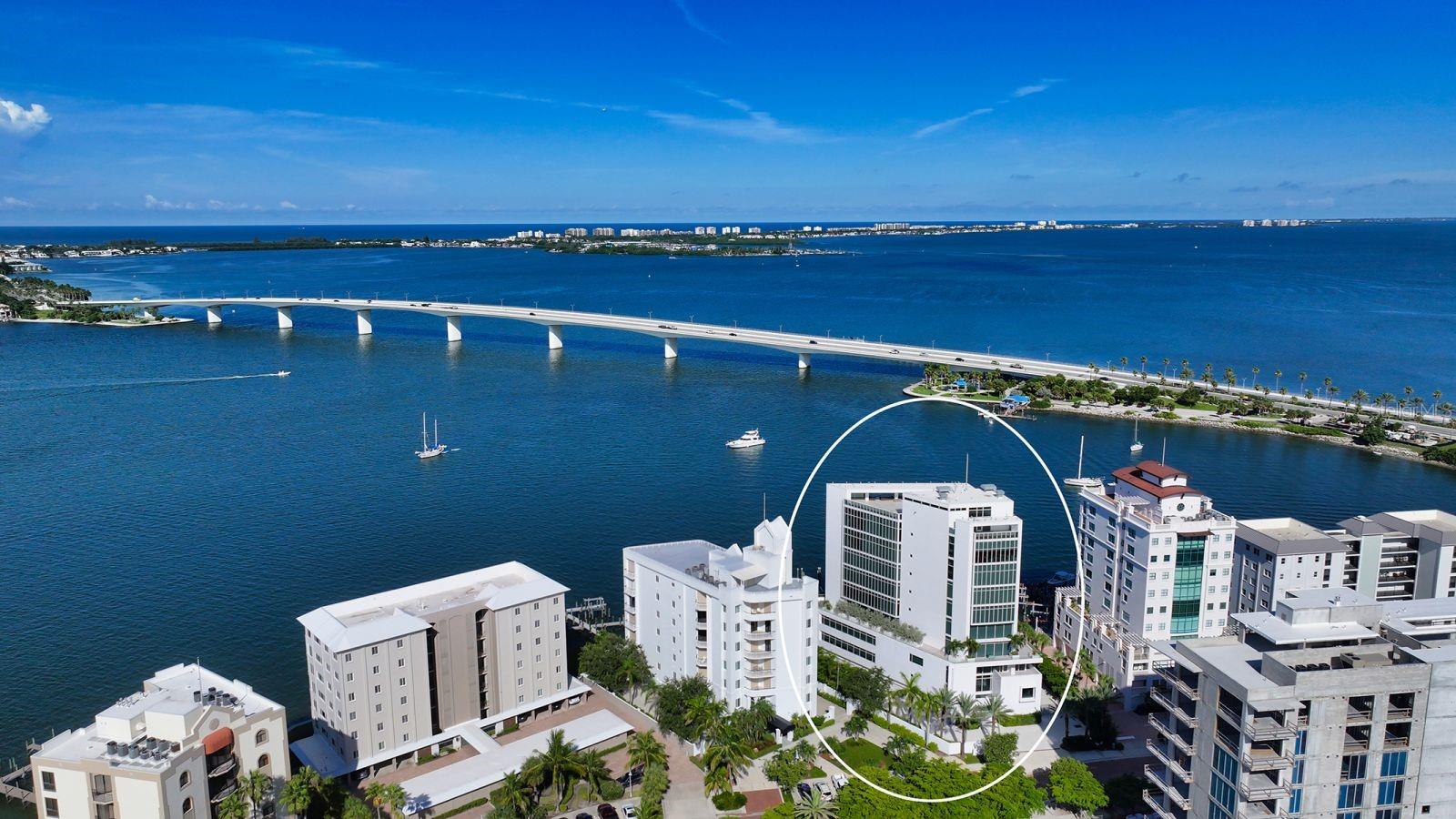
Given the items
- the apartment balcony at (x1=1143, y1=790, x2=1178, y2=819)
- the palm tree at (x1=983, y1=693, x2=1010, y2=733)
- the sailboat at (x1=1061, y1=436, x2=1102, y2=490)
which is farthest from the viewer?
the sailboat at (x1=1061, y1=436, x2=1102, y2=490)

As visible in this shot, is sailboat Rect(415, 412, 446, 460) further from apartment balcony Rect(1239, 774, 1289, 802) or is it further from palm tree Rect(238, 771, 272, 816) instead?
apartment balcony Rect(1239, 774, 1289, 802)

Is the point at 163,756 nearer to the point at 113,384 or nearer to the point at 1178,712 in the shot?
the point at 1178,712

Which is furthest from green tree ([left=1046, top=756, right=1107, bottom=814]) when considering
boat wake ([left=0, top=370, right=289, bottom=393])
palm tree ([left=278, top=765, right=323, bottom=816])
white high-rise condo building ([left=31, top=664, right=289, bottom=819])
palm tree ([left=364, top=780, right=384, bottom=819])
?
boat wake ([left=0, top=370, right=289, bottom=393])

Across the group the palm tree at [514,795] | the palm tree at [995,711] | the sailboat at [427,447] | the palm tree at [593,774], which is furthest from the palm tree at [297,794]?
the sailboat at [427,447]

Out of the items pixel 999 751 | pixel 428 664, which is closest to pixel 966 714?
pixel 999 751

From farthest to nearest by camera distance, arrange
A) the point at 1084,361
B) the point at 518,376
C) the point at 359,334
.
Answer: the point at 359,334 → the point at 1084,361 → the point at 518,376

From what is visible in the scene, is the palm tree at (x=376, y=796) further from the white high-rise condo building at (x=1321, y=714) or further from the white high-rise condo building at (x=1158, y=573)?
the white high-rise condo building at (x=1158, y=573)

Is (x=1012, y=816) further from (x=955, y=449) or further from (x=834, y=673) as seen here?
(x=955, y=449)

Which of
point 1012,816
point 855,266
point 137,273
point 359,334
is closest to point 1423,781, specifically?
point 1012,816
